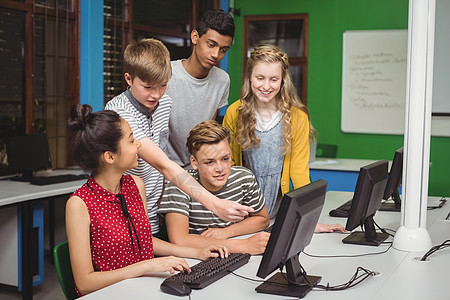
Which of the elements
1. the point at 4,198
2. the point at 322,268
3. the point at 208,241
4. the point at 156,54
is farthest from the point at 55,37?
the point at 322,268

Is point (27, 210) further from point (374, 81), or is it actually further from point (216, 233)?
point (374, 81)

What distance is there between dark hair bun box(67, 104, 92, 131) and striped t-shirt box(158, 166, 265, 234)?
1.62ft

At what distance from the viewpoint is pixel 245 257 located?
5.85 feet

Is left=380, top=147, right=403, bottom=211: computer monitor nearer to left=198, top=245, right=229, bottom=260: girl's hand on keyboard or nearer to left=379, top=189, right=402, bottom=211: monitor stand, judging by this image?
left=379, top=189, right=402, bottom=211: monitor stand

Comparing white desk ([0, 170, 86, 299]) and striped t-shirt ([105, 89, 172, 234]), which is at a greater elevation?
striped t-shirt ([105, 89, 172, 234])

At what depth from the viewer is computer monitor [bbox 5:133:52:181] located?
361 cm

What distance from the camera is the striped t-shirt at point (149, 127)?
198 centimetres

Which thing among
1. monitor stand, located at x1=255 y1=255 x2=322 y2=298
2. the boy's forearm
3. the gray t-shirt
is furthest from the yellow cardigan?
monitor stand, located at x1=255 y1=255 x2=322 y2=298


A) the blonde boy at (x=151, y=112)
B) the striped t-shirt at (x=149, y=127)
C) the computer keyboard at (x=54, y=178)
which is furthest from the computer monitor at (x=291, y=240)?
the computer keyboard at (x=54, y=178)

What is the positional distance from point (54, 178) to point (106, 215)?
202 cm

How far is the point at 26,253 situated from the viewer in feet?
10.5

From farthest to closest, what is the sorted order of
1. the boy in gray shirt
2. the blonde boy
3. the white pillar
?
1. the boy in gray shirt
2. the white pillar
3. the blonde boy

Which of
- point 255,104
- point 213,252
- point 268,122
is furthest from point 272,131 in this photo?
point 213,252

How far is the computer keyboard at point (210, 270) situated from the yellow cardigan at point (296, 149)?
74cm
